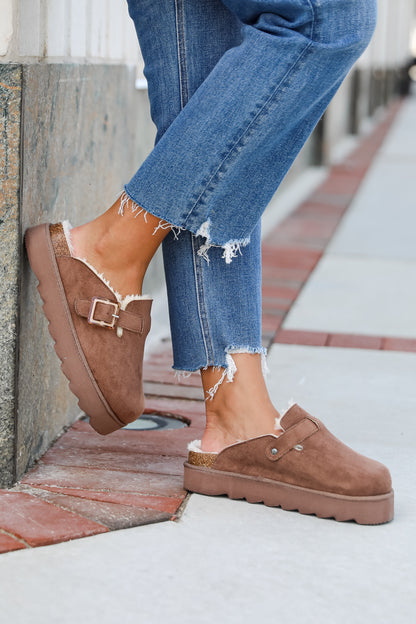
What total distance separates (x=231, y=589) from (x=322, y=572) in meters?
0.15

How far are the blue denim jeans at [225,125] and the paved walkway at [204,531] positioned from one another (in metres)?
0.25

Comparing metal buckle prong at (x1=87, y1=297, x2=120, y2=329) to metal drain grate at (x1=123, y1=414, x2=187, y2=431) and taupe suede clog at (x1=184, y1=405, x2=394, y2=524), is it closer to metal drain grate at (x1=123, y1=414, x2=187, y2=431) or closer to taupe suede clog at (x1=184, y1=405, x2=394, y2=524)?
taupe suede clog at (x1=184, y1=405, x2=394, y2=524)

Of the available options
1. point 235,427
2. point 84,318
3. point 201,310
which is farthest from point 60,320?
point 235,427

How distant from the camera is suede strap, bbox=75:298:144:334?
5.02ft

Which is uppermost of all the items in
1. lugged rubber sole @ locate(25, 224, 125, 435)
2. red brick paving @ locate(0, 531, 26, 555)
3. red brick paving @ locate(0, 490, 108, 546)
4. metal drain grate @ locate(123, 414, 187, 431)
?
lugged rubber sole @ locate(25, 224, 125, 435)

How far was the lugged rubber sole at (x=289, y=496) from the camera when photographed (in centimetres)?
154

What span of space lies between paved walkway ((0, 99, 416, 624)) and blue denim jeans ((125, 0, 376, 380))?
254 mm

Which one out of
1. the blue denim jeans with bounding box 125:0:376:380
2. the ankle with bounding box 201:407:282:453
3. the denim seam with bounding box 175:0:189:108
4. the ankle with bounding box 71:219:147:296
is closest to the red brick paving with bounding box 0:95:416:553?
the ankle with bounding box 201:407:282:453

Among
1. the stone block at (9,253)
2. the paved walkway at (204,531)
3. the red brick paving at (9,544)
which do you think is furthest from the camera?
the stone block at (9,253)

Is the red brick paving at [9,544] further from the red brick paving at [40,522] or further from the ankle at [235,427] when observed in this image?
the ankle at [235,427]

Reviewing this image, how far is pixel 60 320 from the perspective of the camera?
1.55 m

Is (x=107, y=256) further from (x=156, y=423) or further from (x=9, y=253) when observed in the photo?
(x=156, y=423)

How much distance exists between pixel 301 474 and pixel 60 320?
18.1 inches

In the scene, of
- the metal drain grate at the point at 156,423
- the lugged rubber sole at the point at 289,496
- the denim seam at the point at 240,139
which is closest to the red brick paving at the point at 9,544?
the lugged rubber sole at the point at 289,496
